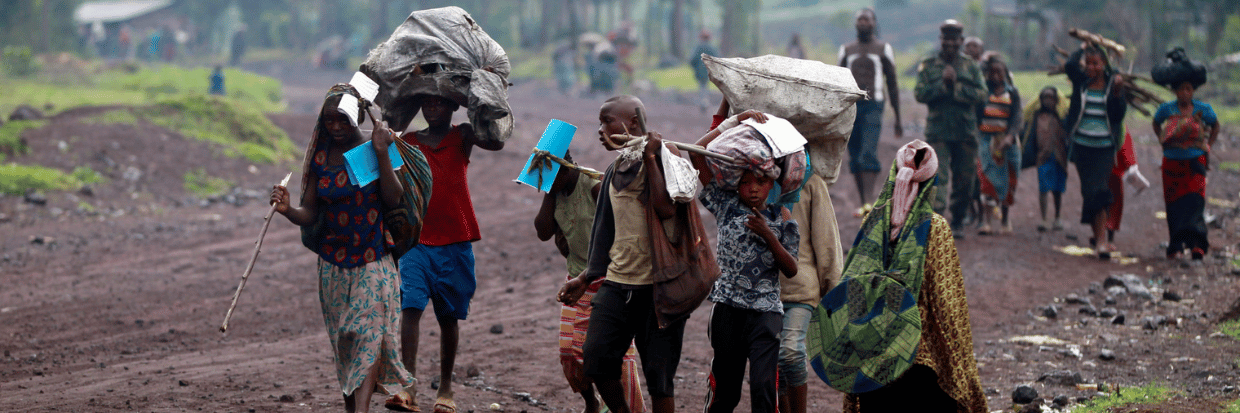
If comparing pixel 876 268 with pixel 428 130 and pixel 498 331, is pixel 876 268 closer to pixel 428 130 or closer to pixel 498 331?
pixel 428 130

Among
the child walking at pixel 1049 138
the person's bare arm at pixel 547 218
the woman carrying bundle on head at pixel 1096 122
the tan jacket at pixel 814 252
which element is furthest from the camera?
the child walking at pixel 1049 138

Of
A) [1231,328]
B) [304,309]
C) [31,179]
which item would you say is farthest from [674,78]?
[1231,328]

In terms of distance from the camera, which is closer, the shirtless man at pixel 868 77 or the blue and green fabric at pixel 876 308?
the blue and green fabric at pixel 876 308

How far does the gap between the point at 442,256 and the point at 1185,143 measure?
6716mm

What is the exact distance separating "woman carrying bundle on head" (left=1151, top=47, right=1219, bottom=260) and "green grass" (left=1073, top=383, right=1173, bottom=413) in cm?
412

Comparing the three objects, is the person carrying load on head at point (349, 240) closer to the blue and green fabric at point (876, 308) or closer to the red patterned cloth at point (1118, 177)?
the blue and green fabric at point (876, 308)

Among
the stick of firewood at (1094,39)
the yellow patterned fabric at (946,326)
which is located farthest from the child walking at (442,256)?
the stick of firewood at (1094,39)

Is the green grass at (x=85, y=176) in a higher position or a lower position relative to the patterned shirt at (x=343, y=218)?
lower

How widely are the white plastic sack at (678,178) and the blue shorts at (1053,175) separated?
303 inches

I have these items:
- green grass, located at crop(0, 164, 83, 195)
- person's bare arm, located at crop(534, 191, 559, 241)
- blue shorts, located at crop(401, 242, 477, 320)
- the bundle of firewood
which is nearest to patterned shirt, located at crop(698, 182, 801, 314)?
person's bare arm, located at crop(534, 191, 559, 241)

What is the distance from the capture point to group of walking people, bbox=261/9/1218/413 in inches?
156

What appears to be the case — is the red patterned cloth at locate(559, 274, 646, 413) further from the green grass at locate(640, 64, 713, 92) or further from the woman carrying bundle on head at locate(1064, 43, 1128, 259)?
the green grass at locate(640, 64, 713, 92)

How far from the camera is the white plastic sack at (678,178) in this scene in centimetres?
387

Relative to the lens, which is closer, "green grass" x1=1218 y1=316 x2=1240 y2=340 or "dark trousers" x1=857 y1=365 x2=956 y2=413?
"dark trousers" x1=857 y1=365 x2=956 y2=413
